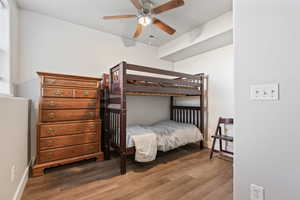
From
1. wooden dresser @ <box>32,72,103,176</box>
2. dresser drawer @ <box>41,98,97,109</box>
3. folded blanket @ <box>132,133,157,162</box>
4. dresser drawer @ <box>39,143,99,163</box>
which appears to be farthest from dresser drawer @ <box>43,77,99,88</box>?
folded blanket @ <box>132,133,157,162</box>

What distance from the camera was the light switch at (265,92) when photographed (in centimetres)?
99

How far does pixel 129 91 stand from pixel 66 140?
1.22 metres

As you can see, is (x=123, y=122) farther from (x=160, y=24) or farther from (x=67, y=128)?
(x=160, y=24)

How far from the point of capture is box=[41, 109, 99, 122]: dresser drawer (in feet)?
6.77

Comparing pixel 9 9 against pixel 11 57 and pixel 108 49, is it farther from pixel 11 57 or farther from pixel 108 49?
pixel 108 49

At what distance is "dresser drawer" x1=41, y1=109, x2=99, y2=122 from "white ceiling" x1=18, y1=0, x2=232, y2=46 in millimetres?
1680

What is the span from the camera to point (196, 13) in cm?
247

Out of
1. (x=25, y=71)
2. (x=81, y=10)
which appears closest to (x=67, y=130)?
(x=25, y=71)

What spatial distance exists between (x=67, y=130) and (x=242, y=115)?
7.51 ft

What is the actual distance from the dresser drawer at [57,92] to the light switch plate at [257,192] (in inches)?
96.1

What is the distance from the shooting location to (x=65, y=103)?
2188 millimetres

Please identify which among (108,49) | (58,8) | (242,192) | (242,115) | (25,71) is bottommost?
(242,192)

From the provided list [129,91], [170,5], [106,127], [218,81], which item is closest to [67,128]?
[106,127]

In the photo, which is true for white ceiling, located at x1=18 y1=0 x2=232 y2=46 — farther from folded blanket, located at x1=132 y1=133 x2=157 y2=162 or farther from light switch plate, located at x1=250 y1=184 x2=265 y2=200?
light switch plate, located at x1=250 y1=184 x2=265 y2=200
